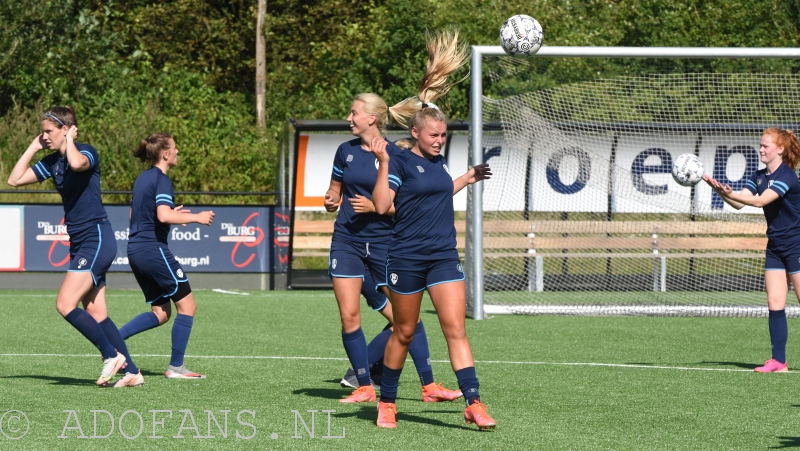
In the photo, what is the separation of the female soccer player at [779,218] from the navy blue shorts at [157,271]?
14.1 ft

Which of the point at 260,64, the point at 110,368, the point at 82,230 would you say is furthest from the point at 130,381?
the point at 260,64

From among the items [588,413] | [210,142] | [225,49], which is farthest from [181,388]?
[225,49]

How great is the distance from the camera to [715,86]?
1516cm

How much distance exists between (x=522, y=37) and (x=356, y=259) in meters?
4.80

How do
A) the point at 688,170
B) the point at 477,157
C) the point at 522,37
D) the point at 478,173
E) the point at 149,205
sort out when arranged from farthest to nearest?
1. the point at 477,157
2. the point at 522,37
3. the point at 688,170
4. the point at 149,205
5. the point at 478,173

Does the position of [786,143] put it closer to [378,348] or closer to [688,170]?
[688,170]

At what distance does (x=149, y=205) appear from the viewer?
7.97 meters

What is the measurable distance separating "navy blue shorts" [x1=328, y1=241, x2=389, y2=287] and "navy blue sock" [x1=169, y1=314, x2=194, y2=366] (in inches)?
63.4

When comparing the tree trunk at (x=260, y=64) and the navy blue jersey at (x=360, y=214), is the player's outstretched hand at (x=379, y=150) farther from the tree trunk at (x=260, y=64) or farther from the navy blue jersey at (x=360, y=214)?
the tree trunk at (x=260, y=64)

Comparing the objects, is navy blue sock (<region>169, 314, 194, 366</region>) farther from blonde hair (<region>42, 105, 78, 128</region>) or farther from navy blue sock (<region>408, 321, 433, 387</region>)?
navy blue sock (<region>408, 321, 433, 387</region>)

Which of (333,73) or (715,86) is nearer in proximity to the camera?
(715,86)

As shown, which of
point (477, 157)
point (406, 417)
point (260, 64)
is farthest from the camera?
point (260, 64)

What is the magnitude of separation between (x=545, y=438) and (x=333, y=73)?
1041 inches

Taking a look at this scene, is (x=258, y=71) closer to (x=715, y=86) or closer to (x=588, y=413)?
(x=715, y=86)
